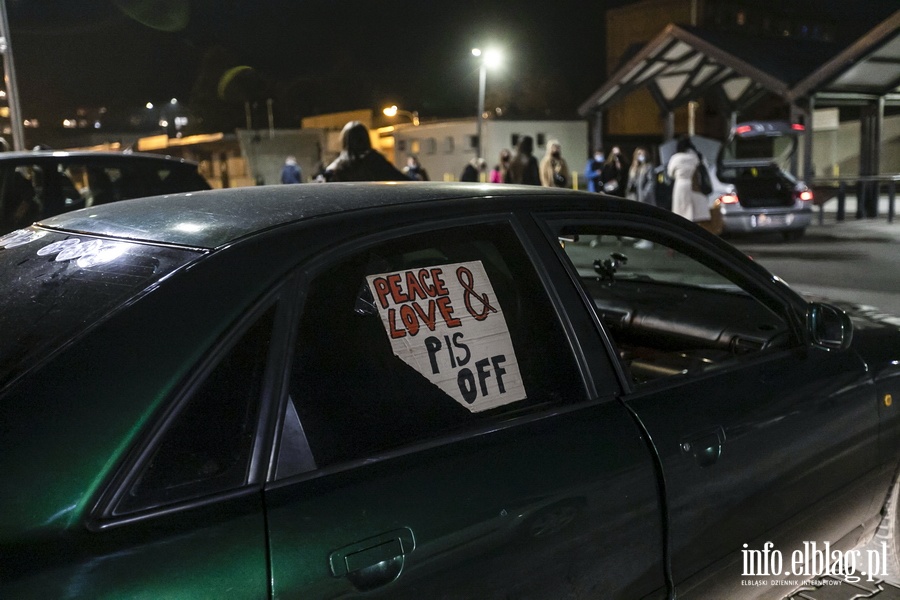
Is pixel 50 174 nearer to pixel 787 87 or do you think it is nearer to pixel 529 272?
pixel 529 272

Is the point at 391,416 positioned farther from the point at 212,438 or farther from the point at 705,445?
the point at 705,445

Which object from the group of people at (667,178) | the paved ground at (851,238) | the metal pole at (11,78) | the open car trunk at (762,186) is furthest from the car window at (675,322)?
the metal pole at (11,78)

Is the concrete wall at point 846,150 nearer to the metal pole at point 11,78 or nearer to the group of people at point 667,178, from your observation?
the group of people at point 667,178

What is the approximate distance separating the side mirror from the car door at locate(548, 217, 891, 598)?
0.03m

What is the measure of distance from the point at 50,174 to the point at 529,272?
5.71 m

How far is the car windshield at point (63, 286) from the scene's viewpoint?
5.00 ft

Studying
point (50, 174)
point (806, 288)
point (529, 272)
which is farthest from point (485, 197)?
point (806, 288)

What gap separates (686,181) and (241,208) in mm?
10704

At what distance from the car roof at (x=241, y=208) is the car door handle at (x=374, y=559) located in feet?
2.19

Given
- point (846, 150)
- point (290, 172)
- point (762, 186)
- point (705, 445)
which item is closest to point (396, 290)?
point (705, 445)

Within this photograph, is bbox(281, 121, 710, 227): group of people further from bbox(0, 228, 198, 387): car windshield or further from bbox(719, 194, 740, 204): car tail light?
bbox(0, 228, 198, 387): car windshield

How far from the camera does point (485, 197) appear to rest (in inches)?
83.2

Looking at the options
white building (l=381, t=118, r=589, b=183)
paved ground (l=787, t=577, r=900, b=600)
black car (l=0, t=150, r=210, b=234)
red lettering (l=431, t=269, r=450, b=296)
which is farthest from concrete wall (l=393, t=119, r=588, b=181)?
red lettering (l=431, t=269, r=450, b=296)

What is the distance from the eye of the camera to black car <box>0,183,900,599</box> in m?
1.36
